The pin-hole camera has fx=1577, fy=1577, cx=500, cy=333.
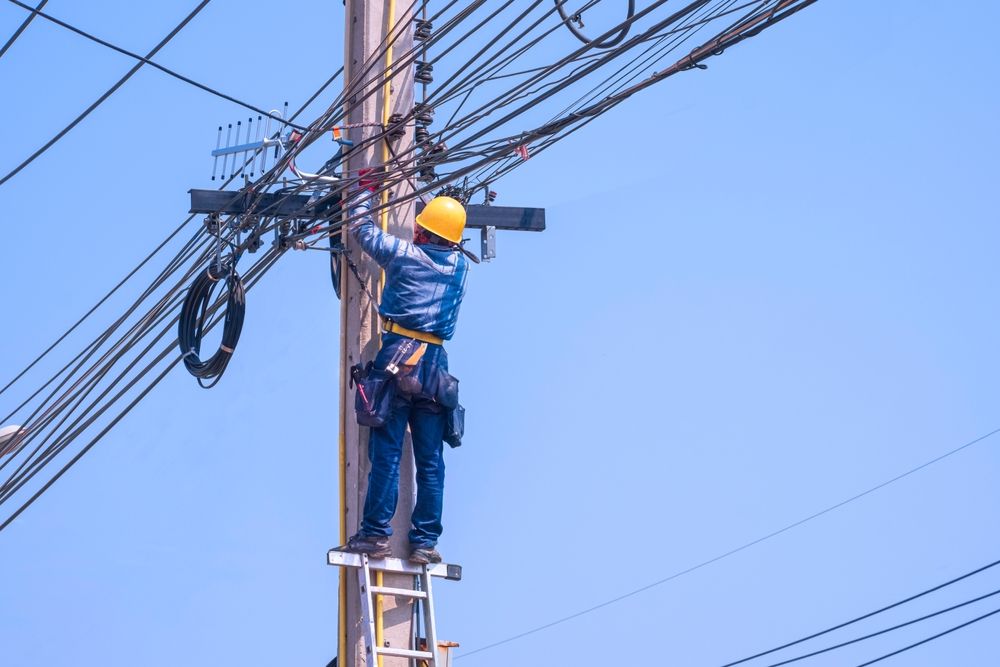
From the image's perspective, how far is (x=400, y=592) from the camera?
7945 millimetres

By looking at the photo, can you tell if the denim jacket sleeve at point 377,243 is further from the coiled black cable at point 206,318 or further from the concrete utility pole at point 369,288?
the coiled black cable at point 206,318

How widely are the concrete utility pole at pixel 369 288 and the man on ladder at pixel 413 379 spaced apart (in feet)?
0.36

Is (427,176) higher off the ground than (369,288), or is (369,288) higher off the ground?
(427,176)

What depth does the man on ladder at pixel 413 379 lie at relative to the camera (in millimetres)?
7977

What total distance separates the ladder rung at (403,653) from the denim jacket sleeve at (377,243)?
6.41 feet

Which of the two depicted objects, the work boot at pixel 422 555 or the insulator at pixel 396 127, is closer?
the work boot at pixel 422 555

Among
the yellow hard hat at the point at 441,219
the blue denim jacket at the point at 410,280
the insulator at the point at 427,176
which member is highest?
the insulator at the point at 427,176

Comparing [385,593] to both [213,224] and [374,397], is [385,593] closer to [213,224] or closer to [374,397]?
[374,397]

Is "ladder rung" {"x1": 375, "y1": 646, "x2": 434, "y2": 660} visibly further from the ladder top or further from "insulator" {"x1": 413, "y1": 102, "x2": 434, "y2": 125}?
"insulator" {"x1": 413, "y1": 102, "x2": 434, "y2": 125}

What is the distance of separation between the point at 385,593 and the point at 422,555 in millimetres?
282

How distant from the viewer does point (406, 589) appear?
8062mm

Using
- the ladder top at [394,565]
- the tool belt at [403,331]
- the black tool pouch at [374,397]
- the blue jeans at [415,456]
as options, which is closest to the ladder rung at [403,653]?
the ladder top at [394,565]

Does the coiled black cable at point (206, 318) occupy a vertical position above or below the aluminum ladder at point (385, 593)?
above

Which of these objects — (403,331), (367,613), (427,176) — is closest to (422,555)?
(367,613)
